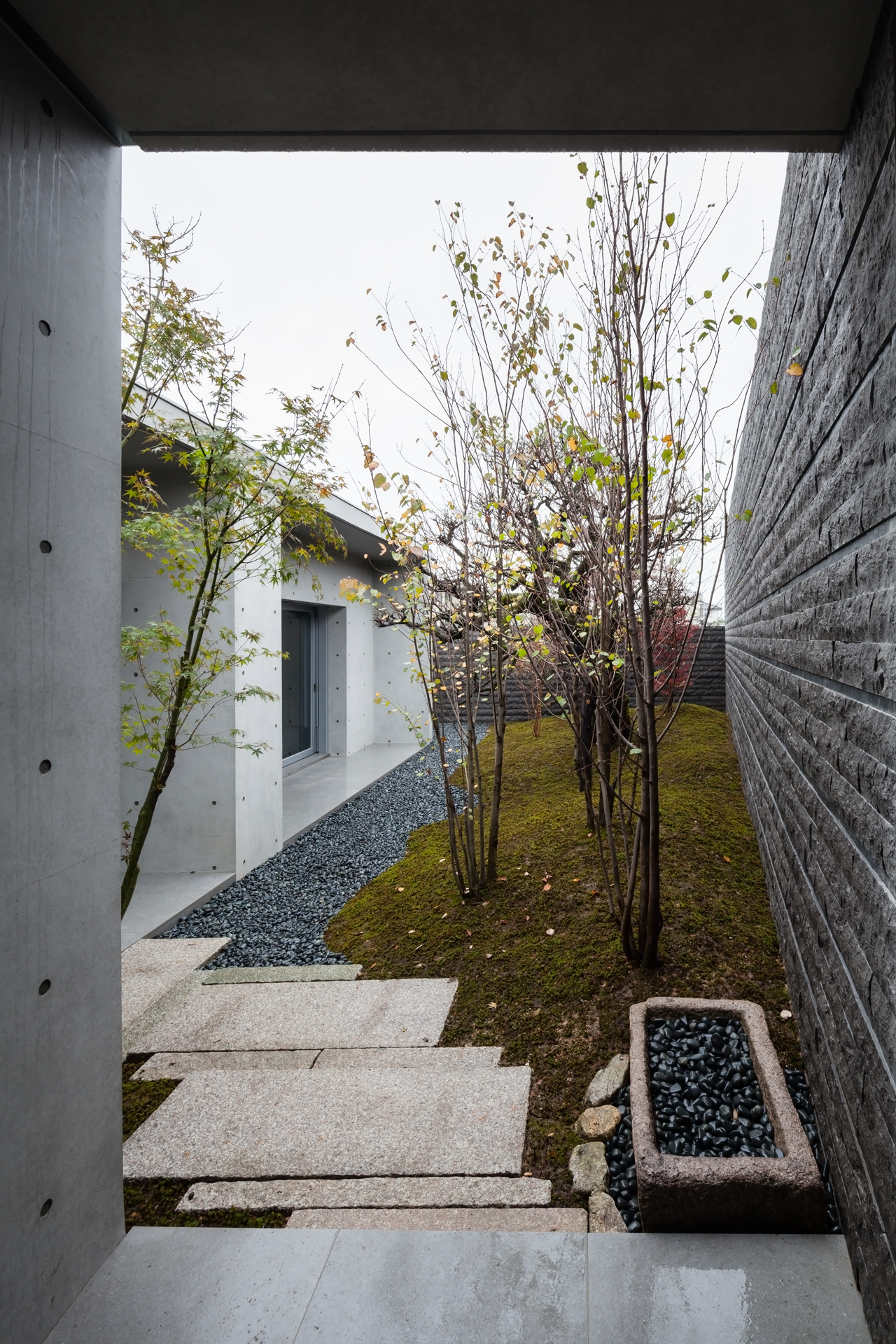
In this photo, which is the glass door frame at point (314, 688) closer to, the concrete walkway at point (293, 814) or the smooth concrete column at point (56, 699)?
the concrete walkway at point (293, 814)

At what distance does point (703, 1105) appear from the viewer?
73.7 inches

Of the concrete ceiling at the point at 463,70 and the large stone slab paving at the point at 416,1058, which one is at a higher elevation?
the concrete ceiling at the point at 463,70

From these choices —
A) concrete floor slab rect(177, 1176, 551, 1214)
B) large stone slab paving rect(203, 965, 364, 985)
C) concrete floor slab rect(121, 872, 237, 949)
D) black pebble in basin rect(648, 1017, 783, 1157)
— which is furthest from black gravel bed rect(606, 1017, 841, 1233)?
concrete floor slab rect(121, 872, 237, 949)

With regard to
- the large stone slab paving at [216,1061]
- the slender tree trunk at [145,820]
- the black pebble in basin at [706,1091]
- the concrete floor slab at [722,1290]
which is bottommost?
the large stone slab paving at [216,1061]

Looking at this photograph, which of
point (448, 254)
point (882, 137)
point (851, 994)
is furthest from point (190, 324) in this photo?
point (851, 994)

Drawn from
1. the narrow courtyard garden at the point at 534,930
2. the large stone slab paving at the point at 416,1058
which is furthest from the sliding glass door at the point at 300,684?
the large stone slab paving at the point at 416,1058

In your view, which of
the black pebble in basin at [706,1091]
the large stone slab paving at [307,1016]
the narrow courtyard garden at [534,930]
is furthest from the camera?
the large stone slab paving at [307,1016]

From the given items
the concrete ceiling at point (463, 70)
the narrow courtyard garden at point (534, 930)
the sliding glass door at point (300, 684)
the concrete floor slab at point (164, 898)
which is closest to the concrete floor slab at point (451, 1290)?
the narrow courtyard garden at point (534, 930)

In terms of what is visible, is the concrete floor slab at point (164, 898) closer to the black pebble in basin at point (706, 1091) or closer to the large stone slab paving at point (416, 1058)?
the large stone slab paving at point (416, 1058)

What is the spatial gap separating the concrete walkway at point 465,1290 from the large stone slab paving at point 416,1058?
88 centimetres

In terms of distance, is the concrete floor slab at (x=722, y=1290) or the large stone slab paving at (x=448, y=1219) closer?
the concrete floor slab at (x=722, y=1290)

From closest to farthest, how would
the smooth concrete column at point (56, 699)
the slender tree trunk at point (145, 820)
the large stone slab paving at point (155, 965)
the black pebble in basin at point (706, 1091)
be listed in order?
the smooth concrete column at point (56, 699) < the black pebble in basin at point (706, 1091) < the large stone slab paving at point (155, 965) < the slender tree trunk at point (145, 820)

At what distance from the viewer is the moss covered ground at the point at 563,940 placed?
2.45 meters

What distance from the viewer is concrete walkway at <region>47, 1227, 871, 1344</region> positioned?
132cm
